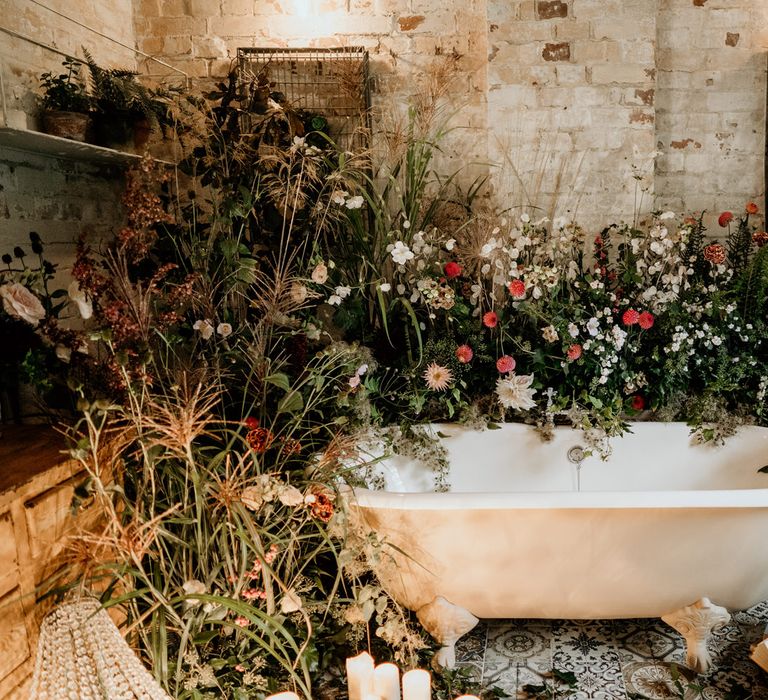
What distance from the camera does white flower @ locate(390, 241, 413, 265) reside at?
2650 millimetres

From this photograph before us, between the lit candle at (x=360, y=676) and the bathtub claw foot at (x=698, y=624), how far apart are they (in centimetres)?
100

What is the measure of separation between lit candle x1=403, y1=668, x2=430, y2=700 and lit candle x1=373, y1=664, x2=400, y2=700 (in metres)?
0.04

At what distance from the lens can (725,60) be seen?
3199 millimetres

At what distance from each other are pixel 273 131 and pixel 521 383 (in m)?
1.50

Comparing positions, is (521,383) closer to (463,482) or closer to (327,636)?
(463,482)

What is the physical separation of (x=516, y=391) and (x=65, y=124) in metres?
1.91

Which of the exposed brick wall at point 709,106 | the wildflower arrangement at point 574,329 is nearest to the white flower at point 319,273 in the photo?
the wildflower arrangement at point 574,329

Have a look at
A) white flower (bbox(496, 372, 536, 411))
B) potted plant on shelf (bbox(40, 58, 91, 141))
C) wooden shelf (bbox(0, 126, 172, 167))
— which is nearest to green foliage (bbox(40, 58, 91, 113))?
potted plant on shelf (bbox(40, 58, 91, 141))

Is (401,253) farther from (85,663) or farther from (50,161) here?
(85,663)

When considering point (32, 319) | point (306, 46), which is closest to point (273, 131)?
point (306, 46)

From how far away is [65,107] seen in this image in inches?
95.9

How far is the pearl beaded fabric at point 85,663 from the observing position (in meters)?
1.34

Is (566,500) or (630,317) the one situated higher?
(630,317)

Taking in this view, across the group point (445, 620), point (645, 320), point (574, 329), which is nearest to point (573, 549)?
point (445, 620)
